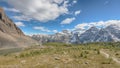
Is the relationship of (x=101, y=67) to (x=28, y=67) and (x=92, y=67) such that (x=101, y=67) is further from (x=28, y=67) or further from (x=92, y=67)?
(x=28, y=67)

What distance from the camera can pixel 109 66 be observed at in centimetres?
3200

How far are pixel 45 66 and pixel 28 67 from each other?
3001 mm

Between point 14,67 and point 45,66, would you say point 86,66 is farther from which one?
point 14,67

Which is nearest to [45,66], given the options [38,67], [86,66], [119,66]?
[38,67]

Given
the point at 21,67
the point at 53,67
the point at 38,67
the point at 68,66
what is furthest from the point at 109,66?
the point at 21,67

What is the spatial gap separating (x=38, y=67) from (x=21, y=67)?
3062 mm

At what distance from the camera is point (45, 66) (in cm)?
3253

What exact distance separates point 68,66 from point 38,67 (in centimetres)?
531

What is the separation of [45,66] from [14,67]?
5469mm

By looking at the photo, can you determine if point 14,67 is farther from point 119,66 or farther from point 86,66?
point 119,66

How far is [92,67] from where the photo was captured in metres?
31.3

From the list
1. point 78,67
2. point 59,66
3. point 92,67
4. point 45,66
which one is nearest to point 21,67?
point 45,66

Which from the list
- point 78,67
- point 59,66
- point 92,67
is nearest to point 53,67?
point 59,66

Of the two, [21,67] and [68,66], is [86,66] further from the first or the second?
[21,67]
